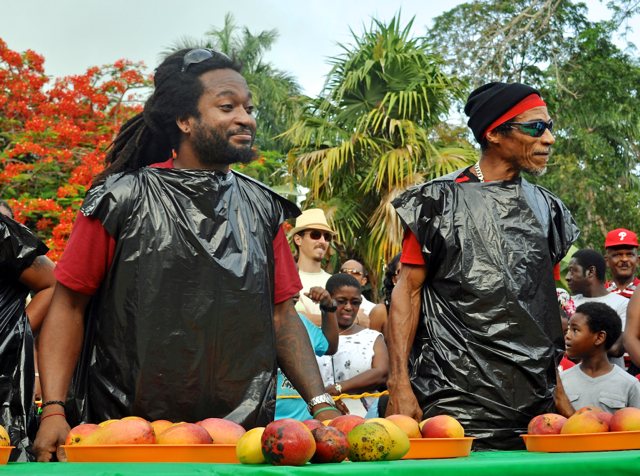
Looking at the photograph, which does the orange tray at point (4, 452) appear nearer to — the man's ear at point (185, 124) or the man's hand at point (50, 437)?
the man's hand at point (50, 437)

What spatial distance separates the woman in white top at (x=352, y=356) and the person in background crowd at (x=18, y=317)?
2.64 metres

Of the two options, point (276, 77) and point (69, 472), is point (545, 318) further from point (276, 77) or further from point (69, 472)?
point (276, 77)

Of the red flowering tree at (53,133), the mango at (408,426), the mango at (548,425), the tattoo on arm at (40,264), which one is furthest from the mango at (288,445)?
the red flowering tree at (53,133)

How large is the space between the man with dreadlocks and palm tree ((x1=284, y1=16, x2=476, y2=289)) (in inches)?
439

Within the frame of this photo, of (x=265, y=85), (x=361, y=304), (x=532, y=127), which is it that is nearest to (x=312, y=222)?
(x=361, y=304)

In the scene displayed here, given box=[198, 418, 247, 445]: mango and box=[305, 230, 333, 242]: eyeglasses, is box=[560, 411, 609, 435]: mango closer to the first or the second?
box=[198, 418, 247, 445]: mango

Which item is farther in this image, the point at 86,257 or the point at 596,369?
the point at 596,369

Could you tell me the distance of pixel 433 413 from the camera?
2932 millimetres

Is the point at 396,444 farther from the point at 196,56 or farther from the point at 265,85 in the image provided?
the point at 265,85

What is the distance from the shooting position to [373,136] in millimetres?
14875

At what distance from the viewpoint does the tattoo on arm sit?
3.02 metres

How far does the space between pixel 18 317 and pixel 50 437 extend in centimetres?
83

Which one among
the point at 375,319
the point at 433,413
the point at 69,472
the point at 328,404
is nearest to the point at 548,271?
the point at 433,413

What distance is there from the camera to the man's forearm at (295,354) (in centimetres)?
264
